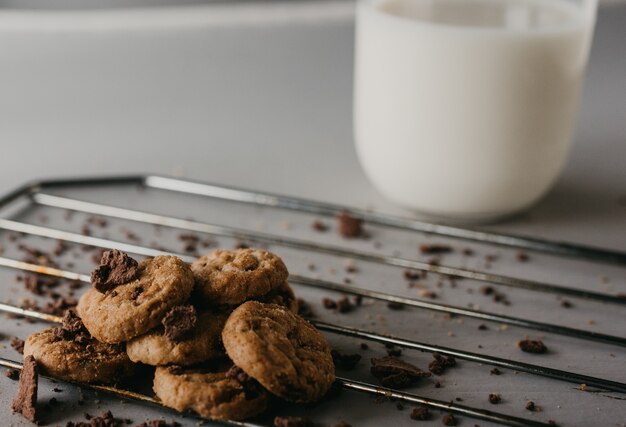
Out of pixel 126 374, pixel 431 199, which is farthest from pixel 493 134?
pixel 126 374

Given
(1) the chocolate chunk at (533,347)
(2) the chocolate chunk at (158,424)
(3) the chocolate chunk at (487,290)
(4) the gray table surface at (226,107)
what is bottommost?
(2) the chocolate chunk at (158,424)

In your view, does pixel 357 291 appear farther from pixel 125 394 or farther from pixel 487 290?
pixel 125 394

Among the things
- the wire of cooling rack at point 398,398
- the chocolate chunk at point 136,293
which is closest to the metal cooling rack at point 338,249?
the wire of cooling rack at point 398,398

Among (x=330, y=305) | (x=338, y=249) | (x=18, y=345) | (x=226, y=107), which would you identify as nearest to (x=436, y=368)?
(x=330, y=305)

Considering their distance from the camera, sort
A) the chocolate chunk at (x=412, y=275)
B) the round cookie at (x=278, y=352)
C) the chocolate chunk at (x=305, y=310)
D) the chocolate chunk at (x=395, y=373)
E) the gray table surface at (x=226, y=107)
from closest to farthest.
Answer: the round cookie at (x=278, y=352), the chocolate chunk at (x=395, y=373), the chocolate chunk at (x=305, y=310), the chocolate chunk at (x=412, y=275), the gray table surface at (x=226, y=107)

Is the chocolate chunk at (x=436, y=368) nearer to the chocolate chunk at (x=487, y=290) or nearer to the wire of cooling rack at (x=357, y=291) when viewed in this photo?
the wire of cooling rack at (x=357, y=291)

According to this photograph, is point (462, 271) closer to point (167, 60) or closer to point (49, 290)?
point (49, 290)
